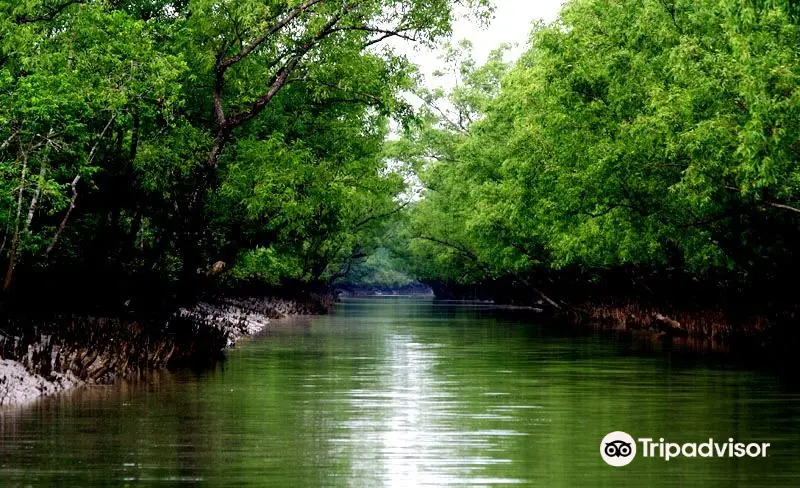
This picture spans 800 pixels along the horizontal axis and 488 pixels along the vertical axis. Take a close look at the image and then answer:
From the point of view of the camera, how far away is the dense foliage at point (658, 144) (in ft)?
85.5

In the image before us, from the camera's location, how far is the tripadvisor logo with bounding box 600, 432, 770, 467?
47.0ft

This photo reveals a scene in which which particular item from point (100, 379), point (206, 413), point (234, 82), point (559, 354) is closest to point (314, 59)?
point (234, 82)

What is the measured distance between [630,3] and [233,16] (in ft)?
52.8

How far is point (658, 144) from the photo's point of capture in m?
37.5

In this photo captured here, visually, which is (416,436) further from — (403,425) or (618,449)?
(618,449)

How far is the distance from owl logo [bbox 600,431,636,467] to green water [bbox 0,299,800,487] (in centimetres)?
16

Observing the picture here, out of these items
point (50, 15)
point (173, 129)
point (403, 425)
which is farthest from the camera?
point (173, 129)

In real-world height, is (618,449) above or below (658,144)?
below

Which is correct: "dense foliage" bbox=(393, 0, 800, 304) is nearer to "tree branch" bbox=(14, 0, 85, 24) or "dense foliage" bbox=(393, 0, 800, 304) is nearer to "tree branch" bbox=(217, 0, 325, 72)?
"tree branch" bbox=(217, 0, 325, 72)

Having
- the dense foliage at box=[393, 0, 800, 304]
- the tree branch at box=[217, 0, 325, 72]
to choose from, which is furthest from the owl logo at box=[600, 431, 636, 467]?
the tree branch at box=[217, 0, 325, 72]

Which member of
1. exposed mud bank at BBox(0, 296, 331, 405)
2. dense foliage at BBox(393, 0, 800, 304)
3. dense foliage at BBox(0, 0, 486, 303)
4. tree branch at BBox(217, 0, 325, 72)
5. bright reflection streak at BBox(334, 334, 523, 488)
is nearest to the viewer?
bright reflection streak at BBox(334, 334, 523, 488)

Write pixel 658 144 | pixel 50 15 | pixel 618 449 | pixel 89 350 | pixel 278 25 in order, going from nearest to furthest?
pixel 618 449 < pixel 89 350 < pixel 50 15 < pixel 278 25 < pixel 658 144

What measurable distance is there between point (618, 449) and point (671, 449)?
64 centimetres

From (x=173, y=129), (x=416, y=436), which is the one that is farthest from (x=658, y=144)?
(x=416, y=436)
